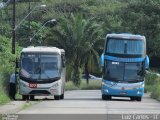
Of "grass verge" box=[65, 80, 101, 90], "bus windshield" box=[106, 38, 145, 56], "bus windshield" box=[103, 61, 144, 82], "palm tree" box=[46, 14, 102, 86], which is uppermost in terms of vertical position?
"bus windshield" box=[106, 38, 145, 56]

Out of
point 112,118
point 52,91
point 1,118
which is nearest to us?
point 1,118

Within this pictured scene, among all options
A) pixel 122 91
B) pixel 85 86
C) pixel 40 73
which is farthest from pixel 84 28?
pixel 40 73

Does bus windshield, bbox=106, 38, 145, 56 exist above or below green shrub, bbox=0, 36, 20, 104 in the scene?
above

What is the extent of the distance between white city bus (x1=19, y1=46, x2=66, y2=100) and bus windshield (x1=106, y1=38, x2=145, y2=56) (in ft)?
10.1

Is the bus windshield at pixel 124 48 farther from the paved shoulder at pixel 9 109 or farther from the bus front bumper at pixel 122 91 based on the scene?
the paved shoulder at pixel 9 109

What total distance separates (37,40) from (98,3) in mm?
30917

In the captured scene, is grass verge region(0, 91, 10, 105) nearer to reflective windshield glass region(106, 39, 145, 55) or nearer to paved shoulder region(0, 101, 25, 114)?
paved shoulder region(0, 101, 25, 114)

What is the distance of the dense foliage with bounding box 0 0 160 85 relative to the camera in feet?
216

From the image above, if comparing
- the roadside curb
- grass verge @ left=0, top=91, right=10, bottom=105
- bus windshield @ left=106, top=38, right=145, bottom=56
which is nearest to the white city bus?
grass verge @ left=0, top=91, right=10, bottom=105

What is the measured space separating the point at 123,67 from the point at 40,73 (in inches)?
198

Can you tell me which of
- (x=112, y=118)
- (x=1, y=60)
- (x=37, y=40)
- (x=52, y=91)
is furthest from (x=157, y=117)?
(x=37, y=40)

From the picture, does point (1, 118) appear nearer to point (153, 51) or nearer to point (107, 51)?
point (107, 51)

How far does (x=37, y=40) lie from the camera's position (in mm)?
78688

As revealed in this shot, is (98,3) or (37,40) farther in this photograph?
(98,3)
